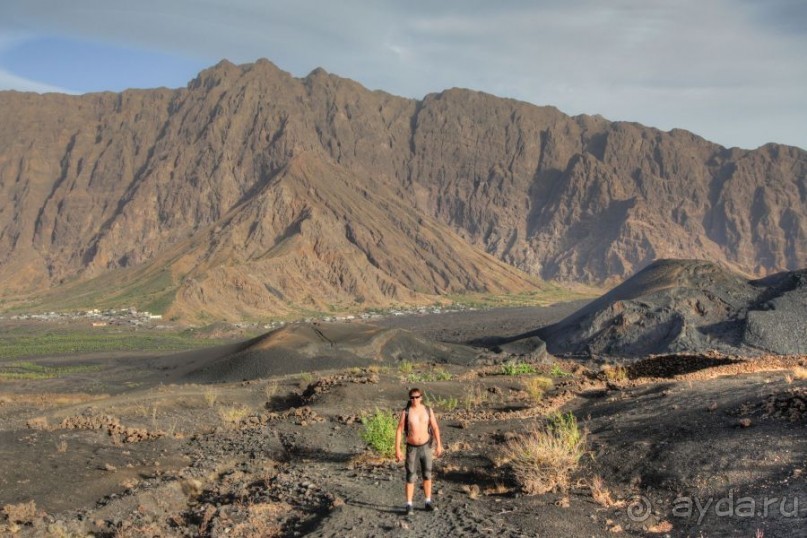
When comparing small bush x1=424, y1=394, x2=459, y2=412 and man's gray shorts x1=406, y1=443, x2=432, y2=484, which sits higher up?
man's gray shorts x1=406, y1=443, x2=432, y2=484

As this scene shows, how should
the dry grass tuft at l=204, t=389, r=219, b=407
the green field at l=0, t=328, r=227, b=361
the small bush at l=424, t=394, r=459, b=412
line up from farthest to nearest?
the green field at l=0, t=328, r=227, b=361
the dry grass tuft at l=204, t=389, r=219, b=407
the small bush at l=424, t=394, r=459, b=412

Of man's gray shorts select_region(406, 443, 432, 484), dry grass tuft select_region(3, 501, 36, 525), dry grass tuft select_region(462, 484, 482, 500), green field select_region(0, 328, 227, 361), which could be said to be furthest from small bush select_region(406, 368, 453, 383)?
green field select_region(0, 328, 227, 361)

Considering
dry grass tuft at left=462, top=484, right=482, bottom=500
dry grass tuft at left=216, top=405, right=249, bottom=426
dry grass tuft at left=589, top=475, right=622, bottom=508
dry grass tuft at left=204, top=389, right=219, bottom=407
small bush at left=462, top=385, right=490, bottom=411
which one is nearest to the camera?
dry grass tuft at left=589, top=475, right=622, bottom=508

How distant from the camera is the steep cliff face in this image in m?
116

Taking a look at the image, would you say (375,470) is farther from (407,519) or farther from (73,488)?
(73,488)

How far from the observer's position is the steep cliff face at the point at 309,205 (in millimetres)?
115750

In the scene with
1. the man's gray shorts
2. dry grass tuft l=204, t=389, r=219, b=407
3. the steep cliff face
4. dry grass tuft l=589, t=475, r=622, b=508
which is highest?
the steep cliff face

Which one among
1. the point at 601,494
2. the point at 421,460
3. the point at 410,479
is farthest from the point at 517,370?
the point at 410,479

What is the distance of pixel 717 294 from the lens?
48.8m

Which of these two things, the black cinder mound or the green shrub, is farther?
the black cinder mound

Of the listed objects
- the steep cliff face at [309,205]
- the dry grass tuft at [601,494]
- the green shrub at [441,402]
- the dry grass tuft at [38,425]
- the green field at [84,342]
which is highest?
the steep cliff face at [309,205]

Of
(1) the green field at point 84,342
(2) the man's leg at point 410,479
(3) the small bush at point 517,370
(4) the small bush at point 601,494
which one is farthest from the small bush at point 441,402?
(1) the green field at point 84,342

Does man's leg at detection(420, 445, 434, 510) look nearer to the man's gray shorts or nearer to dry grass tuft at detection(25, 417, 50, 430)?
the man's gray shorts

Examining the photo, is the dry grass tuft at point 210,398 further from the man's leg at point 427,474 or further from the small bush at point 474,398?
the man's leg at point 427,474
